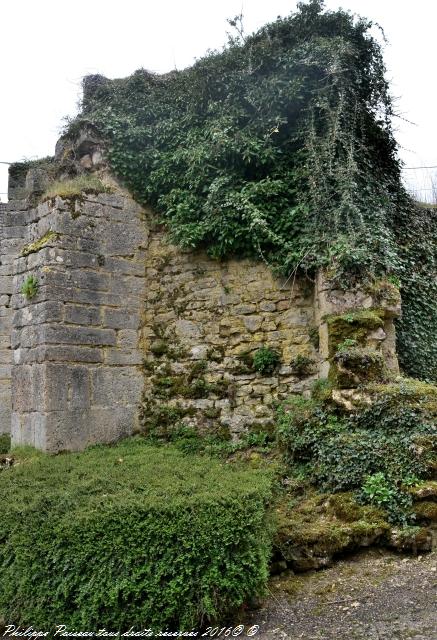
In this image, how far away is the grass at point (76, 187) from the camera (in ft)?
23.8

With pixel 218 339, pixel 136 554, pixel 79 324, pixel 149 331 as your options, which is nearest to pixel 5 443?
pixel 79 324

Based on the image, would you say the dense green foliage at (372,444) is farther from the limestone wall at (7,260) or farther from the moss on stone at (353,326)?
the limestone wall at (7,260)

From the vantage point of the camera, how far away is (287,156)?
720 centimetres

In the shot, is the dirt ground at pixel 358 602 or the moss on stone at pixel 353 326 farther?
the moss on stone at pixel 353 326

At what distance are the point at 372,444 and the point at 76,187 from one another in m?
→ 4.58

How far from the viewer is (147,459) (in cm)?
598

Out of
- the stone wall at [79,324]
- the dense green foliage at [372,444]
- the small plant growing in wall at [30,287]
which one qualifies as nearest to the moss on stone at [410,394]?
the dense green foliage at [372,444]

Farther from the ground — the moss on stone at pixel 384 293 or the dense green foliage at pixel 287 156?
the dense green foliage at pixel 287 156

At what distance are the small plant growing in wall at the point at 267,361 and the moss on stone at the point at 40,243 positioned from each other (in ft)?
8.84

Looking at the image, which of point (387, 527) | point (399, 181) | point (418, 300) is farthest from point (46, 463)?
point (399, 181)

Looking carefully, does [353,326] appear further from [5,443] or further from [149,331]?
[5,443]

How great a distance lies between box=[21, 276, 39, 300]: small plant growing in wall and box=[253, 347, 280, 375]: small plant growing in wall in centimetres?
263

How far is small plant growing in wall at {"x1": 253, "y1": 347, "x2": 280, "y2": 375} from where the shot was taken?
6.75 metres

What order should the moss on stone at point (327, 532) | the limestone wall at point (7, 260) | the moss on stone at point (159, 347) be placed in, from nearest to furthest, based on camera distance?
1. the moss on stone at point (327, 532)
2. the moss on stone at point (159, 347)
3. the limestone wall at point (7, 260)
